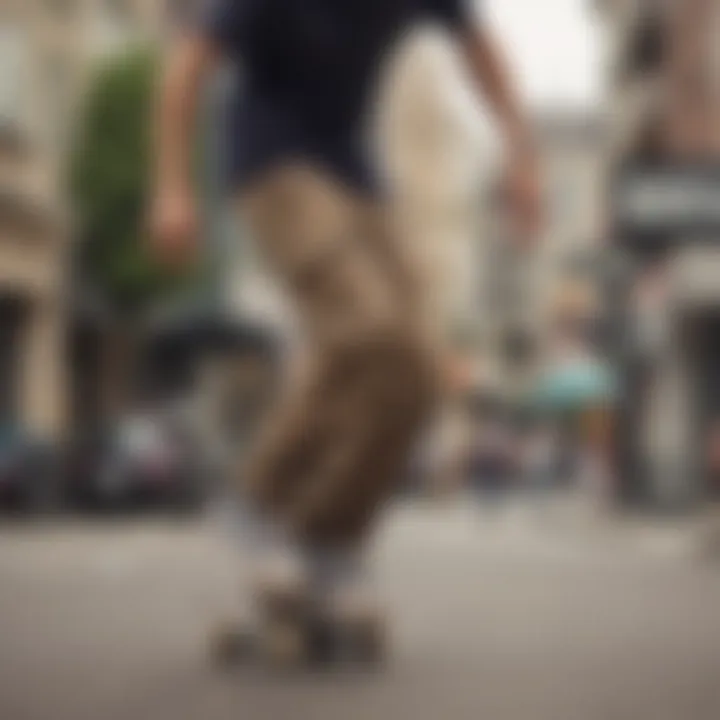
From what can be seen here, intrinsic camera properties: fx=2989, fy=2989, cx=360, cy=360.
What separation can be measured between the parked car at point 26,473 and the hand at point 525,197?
18cm

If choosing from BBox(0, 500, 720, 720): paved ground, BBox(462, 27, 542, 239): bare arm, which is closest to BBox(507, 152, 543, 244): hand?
BBox(462, 27, 542, 239): bare arm

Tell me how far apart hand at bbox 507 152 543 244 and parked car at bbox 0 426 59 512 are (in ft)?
0.58

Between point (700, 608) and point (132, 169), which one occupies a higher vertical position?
point (132, 169)

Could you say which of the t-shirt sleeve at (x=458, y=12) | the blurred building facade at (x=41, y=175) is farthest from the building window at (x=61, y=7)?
the t-shirt sleeve at (x=458, y=12)

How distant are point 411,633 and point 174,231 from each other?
17 cm

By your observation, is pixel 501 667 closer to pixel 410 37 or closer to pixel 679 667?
pixel 679 667

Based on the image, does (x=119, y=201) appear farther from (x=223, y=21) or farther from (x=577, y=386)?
→ (x=577, y=386)

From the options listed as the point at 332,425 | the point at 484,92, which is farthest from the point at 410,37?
the point at 332,425

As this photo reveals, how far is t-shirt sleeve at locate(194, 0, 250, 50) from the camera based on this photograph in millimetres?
1030

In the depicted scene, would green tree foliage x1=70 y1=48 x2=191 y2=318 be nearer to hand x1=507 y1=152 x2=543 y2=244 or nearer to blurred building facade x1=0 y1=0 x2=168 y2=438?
blurred building facade x1=0 y1=0 x2=168 y2=438

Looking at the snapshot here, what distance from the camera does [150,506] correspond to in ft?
3.39

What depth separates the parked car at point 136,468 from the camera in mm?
1002

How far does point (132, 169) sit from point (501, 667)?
221 mm

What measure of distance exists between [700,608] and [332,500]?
14cm
